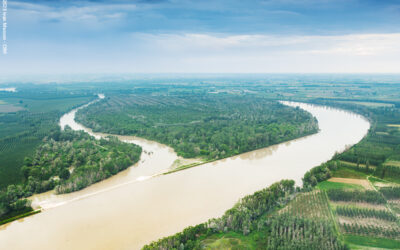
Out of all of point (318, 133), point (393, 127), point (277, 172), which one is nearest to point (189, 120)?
point (318, 133)

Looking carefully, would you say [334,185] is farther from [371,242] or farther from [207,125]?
[207,125]

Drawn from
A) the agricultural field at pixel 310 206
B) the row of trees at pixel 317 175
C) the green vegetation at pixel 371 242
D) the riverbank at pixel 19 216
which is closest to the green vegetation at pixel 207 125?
the row of trees at pixel 317 175

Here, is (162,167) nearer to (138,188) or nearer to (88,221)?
(138,188)

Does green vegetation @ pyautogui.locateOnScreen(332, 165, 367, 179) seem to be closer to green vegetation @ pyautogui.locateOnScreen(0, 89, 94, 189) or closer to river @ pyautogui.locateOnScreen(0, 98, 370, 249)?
river @ pyautogui.locateOnScreen(0, 98, 370, 249)

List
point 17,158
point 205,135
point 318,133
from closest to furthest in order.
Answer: point 17,158
point 205,135
point 318,133

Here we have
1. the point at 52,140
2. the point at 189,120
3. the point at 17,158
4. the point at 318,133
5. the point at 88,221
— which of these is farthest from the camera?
the point at 189,120

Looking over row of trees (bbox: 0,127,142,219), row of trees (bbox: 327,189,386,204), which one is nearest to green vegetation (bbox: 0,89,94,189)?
row of trees (bbox: 0,127,142,219)

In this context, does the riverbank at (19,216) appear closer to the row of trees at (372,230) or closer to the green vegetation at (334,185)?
the row of trees at (372,230)
